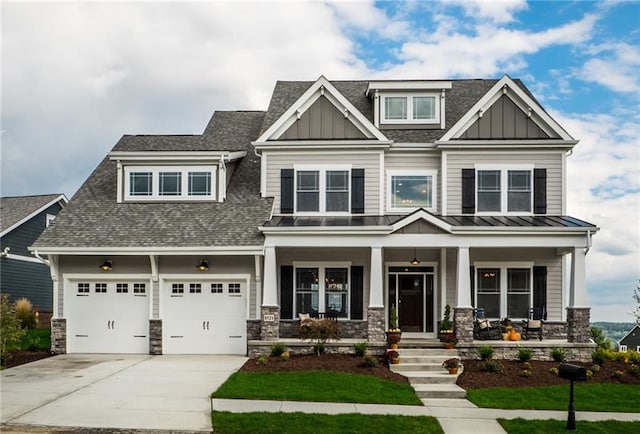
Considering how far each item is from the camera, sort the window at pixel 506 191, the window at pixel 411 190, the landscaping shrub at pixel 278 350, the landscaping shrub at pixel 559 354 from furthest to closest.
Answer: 1. the window at pixel 411 190
2. the window at pixel 506 191
3. the landscaping shrub at pixel 559 354
4. the landscaping shrub at pixel 278 350

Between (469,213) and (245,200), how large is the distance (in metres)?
6.97

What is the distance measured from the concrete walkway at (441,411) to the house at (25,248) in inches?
828

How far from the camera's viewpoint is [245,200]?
2067 centimetres

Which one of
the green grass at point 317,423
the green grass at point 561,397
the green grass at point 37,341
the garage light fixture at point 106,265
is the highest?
the garage light fixture at point 106,265

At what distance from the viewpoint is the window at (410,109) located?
71.0 ft

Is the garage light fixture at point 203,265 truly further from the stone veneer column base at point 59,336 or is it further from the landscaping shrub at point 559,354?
the landscaping shrub at point 559,354

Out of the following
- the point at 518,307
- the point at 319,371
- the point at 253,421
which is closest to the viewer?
the point at 253,421

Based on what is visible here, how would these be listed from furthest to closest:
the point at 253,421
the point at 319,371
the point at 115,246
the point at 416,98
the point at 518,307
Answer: the point at 416,98 → the point at 518,307 → the point at 115,246 → the point at 319,371 → the point at 253,421

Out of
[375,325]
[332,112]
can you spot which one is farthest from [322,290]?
[332,112]

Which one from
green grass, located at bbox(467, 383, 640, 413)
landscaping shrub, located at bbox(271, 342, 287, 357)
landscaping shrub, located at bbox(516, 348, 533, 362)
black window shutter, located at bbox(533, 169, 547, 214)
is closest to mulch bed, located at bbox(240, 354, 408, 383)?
landscaping shrub, located at bbox(271, 342, 287, 357)

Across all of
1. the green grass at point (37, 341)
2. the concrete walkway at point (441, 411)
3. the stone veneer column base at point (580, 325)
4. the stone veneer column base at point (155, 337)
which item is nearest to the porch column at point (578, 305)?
the stone veneer column base at point (580, 325)

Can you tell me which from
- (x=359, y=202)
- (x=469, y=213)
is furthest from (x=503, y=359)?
(x=359, y=202)

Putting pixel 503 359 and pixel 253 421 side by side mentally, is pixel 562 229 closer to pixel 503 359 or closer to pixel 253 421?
pixel 503 359

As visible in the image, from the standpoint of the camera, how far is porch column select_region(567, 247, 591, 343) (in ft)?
58.6
